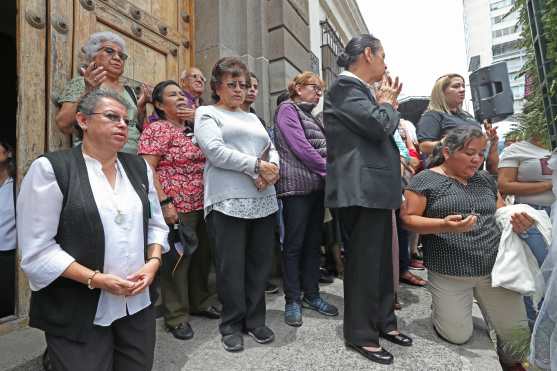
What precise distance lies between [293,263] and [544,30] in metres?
2.14

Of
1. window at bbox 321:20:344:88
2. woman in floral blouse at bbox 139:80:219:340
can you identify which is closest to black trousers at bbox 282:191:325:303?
woman in floral blouse at bbox 139:80:219:340

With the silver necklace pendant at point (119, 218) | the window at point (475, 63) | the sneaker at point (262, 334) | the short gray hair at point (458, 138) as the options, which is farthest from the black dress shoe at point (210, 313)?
the window at point (475, 63)

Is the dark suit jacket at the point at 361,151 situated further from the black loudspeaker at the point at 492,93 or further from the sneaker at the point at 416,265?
the black loudspeaker at the point at 492,93

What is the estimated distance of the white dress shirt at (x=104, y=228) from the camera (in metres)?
1.42

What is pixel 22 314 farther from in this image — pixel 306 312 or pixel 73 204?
pixel 306 312

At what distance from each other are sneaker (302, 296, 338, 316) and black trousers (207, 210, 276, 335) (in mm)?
587

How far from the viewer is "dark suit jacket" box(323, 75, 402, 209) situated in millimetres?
2250

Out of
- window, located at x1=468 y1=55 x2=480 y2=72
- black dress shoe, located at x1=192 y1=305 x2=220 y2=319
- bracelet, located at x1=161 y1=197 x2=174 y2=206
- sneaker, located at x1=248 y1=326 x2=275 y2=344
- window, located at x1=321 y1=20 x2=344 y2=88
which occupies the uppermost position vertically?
window, located at x1=321 y1=20 x2=344 y2=88

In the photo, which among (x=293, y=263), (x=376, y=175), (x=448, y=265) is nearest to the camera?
(x=376, y=175)

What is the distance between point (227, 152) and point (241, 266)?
0.79m

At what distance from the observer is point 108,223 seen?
5.01ft

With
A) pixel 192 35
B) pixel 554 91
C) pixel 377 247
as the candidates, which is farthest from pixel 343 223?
pixel 192 35

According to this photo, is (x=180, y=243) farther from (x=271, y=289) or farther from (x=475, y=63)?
(x=475, y=63)

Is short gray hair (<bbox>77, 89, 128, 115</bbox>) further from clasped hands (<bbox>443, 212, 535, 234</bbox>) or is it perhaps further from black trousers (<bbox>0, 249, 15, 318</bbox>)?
clasped hands (<bbox>443, 212, 535, 234</bbox>)
